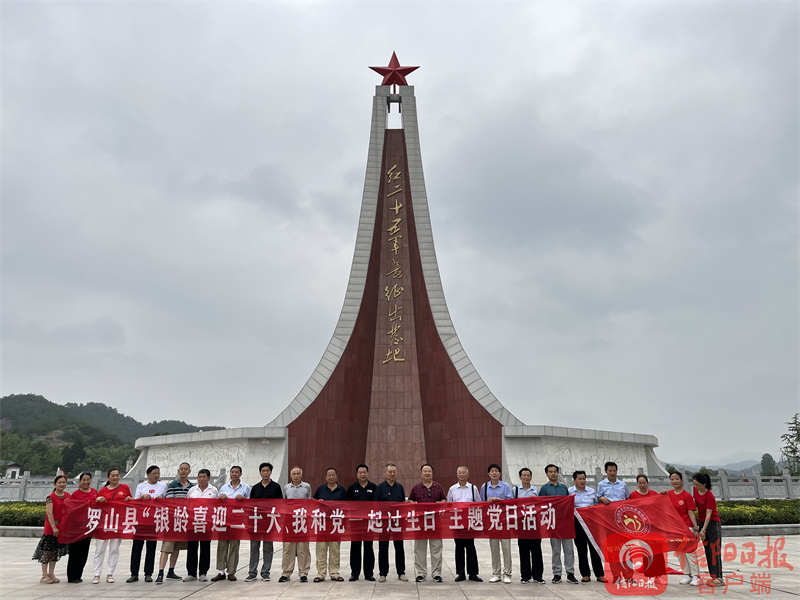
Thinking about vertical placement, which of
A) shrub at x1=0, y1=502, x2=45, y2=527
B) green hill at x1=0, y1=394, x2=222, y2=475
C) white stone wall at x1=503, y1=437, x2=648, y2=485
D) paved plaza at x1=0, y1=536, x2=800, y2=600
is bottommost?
paved plaza at x1=0, y1=536, x2=800, y2=600

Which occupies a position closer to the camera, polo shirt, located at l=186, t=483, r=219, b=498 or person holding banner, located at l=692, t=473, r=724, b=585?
person holding banner, located at l=692, t=473, r=724, b=585

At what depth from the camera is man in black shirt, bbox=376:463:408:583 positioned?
243 inches

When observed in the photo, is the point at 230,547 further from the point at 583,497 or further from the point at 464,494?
the point at 583,497

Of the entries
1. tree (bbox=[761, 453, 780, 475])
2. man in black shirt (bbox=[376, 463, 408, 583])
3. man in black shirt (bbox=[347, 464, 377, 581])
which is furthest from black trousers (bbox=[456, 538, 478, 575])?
tree (bbox=[761, 453, 780, 475])

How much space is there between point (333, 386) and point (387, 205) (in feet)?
18.0

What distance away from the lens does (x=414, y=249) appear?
16.9 meters

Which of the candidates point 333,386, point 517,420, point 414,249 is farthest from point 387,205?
point 517,420

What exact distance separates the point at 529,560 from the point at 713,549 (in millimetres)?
1816

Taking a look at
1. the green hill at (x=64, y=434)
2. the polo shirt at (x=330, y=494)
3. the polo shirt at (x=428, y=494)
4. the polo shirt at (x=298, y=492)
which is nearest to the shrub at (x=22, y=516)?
the polo shirt at (x=298, y=492)

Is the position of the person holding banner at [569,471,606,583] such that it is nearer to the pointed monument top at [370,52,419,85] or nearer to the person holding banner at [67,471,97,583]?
the person holding banner at [67,471,97,583]

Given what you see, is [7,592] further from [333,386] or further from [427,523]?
[333,386]

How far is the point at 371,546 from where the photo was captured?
6254 mm

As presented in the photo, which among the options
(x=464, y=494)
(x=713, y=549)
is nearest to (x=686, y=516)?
(x=713, y=549)

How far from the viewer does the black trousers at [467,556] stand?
6.16 metres
